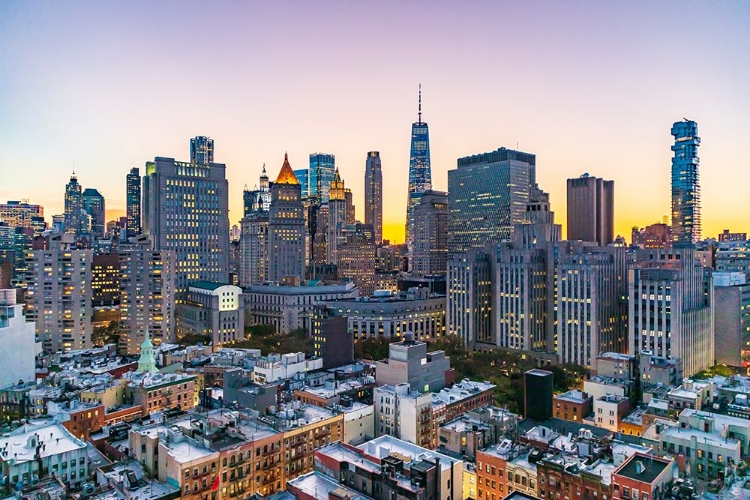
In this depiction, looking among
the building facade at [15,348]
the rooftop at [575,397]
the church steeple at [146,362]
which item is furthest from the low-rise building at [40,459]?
the rooftop at [575,397]

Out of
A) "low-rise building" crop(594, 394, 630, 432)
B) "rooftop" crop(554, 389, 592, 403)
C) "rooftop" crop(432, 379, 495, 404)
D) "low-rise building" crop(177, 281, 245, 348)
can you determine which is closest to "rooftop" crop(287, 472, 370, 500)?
"rooftop" crop(432, 379, 495, 404)

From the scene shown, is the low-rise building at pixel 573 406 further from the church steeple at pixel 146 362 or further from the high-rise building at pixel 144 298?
the high-rise building at pixel 144 298

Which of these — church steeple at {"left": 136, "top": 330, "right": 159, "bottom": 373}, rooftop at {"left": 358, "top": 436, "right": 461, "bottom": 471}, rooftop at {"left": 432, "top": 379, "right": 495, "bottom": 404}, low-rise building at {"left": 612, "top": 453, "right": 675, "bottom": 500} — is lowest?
rooftop at {"left": 432, "top": 379, "right": 495, "bottom": 404}

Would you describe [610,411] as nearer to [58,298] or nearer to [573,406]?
[573,406]

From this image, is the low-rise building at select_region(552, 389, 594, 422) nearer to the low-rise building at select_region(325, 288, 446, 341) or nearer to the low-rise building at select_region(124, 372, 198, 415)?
the low-rise building at select_region(124, 372, 198, 415)

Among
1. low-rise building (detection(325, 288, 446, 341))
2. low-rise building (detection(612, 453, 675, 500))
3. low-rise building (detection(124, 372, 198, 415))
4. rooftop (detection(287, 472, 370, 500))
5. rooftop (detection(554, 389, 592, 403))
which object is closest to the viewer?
low-rise building (detection(612, 453, 675, 500))
